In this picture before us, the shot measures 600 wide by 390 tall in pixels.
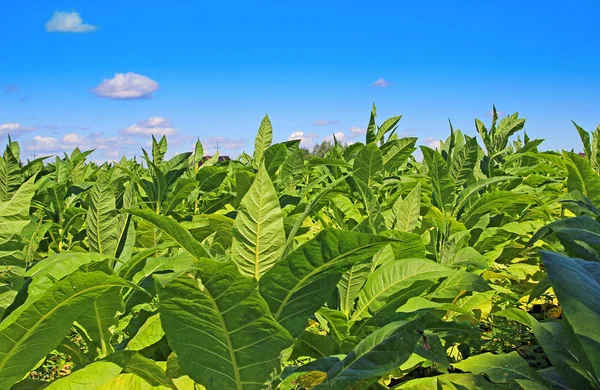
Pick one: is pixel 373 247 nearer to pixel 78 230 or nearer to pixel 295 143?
pixel 295 143

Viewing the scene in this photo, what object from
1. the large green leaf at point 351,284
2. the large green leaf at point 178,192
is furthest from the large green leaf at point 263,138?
the large green leaf at point 351,284

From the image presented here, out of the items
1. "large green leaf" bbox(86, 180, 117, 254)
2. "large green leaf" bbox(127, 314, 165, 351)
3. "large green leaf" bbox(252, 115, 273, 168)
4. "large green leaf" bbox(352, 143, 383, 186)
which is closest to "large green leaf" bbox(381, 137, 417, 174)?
"large green leaf" bbox(352, 143, 383, 186)

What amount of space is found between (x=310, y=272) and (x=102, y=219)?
1040 millimetres

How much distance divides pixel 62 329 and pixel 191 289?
51 centimetres

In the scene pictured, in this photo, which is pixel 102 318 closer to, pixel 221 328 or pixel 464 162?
pixel 221 328

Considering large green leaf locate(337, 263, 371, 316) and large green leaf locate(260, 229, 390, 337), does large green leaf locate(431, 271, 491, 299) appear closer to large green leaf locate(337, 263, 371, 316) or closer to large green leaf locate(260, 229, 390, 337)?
large green leaf locate(337, 263, 371, 316)

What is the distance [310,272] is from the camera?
1.38m

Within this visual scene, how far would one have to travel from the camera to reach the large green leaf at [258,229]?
1.52 m

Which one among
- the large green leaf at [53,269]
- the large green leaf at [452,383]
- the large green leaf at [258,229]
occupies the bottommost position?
the large green leaf at [452,383]

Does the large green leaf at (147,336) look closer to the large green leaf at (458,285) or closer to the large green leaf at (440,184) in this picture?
the large green leaf at (458,285)

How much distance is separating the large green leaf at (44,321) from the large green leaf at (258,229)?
12.5 inches

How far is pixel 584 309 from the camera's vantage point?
136 centimetres

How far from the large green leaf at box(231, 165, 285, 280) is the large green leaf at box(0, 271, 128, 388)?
1.04 feet

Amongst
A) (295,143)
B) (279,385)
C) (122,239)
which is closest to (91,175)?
(295,143)
